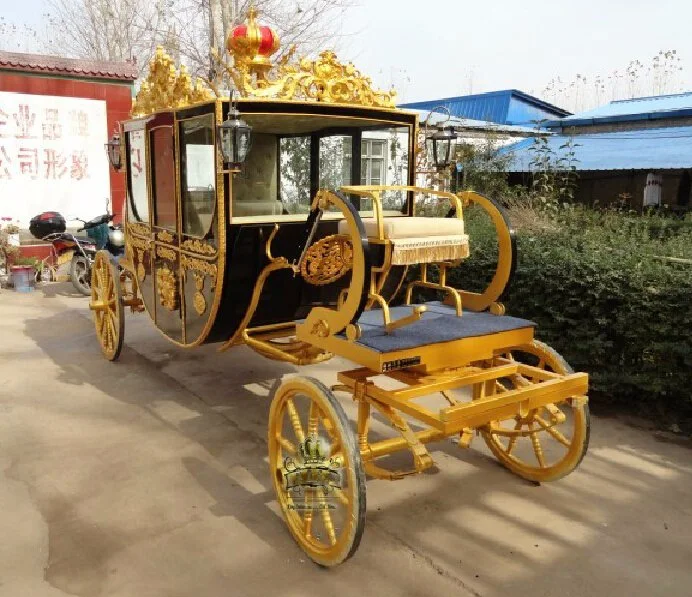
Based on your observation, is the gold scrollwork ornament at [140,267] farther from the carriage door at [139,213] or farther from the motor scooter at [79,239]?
the motor scooter at [79,239]

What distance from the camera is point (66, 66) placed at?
368 inches

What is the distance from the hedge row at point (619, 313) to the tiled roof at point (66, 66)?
7501mm

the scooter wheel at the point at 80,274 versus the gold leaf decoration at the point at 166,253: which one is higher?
the gold leaf decoration at the point at 166,253

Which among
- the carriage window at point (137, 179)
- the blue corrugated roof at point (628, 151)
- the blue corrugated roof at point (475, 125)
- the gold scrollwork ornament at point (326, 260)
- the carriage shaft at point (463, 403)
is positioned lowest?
the carriage shaft at point (463, 403)

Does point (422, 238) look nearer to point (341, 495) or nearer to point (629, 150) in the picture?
point (341, 495)

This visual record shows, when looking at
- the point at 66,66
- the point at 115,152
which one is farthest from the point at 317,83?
the point at 66,66

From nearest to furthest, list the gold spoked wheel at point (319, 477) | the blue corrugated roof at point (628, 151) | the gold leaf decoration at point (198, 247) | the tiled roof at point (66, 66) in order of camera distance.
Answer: the gold spoked wheel at point (319, 477) → the gold leaf decoration at point (198, 247) → the blue corrugated roof at point (628, 151) → the tiled roof at point (66, 66)

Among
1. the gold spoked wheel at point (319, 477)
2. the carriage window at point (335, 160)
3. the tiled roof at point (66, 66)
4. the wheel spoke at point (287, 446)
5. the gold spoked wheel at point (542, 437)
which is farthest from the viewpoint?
the tiled roof at point (66, 66)

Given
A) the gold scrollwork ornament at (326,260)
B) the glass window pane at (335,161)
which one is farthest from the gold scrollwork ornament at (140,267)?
the gold scrollwork ornament at (326,260)

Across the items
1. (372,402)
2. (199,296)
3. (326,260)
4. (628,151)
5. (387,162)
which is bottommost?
(372,402)

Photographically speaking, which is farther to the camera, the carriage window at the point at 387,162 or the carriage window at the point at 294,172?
the carriage window at the point at 294,172

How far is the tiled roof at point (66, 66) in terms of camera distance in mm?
9000

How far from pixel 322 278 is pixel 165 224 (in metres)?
1.50

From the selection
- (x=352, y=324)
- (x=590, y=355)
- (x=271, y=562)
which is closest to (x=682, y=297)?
(x=590, y=355)
